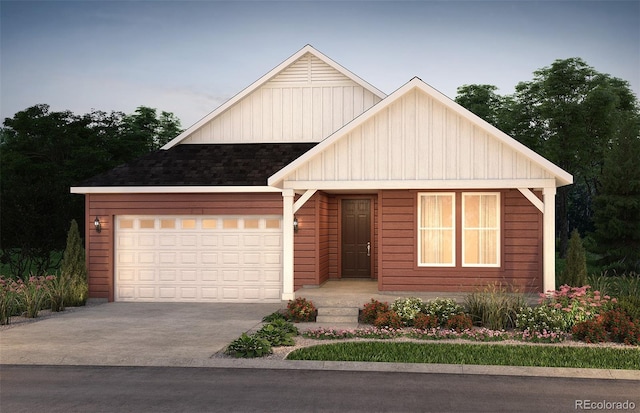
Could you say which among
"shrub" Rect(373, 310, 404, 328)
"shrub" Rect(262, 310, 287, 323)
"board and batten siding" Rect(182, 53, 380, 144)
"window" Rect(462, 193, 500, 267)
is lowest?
"shrub" Rect(262, 310, 287, 323)

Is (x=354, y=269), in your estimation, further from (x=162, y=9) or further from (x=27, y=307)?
(x=162, y=9)

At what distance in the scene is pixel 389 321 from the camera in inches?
498

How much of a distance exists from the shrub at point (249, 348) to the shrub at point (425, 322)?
3460 millimetres

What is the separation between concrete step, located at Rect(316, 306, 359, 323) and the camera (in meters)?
13.9

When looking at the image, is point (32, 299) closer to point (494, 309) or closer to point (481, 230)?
point (494, 309)

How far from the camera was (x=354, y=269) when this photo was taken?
19.0 meters

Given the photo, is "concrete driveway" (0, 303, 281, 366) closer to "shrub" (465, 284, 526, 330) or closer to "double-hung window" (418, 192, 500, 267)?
"double-hung window" (418, 192, 500, 267)

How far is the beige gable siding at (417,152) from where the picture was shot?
1434cm

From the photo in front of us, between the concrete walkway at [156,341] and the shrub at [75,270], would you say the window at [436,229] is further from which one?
the shrub at [75,270]

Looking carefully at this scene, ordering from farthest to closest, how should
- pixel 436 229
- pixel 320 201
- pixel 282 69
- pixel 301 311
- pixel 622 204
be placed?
pixel 622 204
pixel 282 69
pixel 320 201
pixel 436 229
pixel 301 311

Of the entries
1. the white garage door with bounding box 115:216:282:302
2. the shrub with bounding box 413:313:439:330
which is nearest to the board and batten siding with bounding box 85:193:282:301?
Answer: the white garage door with bounding box 115:216:282:302

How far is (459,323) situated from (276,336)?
147 inches

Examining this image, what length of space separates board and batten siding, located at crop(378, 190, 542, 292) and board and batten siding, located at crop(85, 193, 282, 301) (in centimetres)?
428

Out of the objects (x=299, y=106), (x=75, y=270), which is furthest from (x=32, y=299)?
(x=299, y=106)
